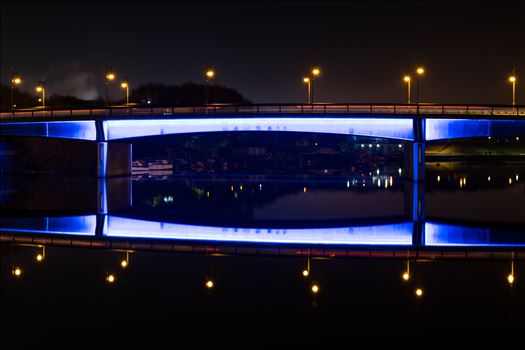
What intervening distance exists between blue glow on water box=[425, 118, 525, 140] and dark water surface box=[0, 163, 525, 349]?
61.3 ft

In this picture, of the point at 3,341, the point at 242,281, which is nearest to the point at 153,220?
the point at 242,281

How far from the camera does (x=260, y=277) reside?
15.4 metres

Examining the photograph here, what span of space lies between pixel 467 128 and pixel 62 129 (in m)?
37.6

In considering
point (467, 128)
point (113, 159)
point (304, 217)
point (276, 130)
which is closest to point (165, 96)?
point (113, 159)

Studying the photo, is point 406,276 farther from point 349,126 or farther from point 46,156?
point 46,156

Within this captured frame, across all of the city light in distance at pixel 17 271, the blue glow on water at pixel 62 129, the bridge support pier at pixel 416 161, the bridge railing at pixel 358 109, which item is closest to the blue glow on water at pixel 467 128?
the bridge support pier at pixel 416 161

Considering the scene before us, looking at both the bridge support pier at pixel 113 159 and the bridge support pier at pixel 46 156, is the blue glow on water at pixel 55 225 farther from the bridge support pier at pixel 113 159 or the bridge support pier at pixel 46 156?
the bridge support pier at pixel 46 156

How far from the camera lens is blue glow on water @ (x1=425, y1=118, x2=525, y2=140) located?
51031 millimetres

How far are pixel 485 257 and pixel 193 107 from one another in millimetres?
36941

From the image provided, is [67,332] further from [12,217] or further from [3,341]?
[12,217]

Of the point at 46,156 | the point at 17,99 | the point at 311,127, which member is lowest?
the point at 46,156

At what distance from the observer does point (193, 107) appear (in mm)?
52281

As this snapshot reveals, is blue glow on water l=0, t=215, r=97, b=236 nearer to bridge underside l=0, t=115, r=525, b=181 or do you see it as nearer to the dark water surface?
the dark water surface

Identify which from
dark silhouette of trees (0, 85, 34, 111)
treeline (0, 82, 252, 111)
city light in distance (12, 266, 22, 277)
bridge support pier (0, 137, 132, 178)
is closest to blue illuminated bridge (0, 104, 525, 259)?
city light in distance (12, 266, 22, 277)
